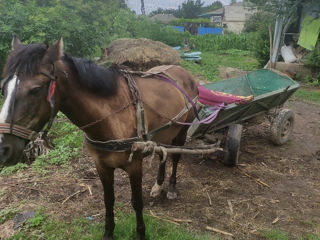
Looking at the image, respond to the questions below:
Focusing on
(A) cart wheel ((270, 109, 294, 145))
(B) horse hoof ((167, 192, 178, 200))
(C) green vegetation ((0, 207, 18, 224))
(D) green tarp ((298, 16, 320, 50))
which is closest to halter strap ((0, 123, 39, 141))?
(C) green vegetation ((0, 207, 18, 224))

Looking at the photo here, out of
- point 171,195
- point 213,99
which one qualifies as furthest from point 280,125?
point 171,195

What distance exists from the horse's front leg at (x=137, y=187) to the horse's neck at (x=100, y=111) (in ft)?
1.14

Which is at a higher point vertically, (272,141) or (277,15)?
(277,15)

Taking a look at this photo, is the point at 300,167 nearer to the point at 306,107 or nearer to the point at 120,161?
the point at 120,161

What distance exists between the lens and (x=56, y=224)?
2.96 meters

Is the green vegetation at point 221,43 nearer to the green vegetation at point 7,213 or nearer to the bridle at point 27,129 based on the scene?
the green vegetation at point 7,213

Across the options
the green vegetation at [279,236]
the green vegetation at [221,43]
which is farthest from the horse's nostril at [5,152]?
the green vegetation at [221,43]

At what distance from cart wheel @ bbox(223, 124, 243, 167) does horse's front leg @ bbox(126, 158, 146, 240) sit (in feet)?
6.68

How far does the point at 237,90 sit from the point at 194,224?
12.0ft

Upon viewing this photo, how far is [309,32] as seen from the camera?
36.8ft

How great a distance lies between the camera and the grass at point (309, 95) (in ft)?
28.9

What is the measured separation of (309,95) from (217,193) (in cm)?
750

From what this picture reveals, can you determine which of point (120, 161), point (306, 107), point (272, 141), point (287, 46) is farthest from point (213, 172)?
point (287, 46)

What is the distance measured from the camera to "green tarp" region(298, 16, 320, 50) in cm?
1091
